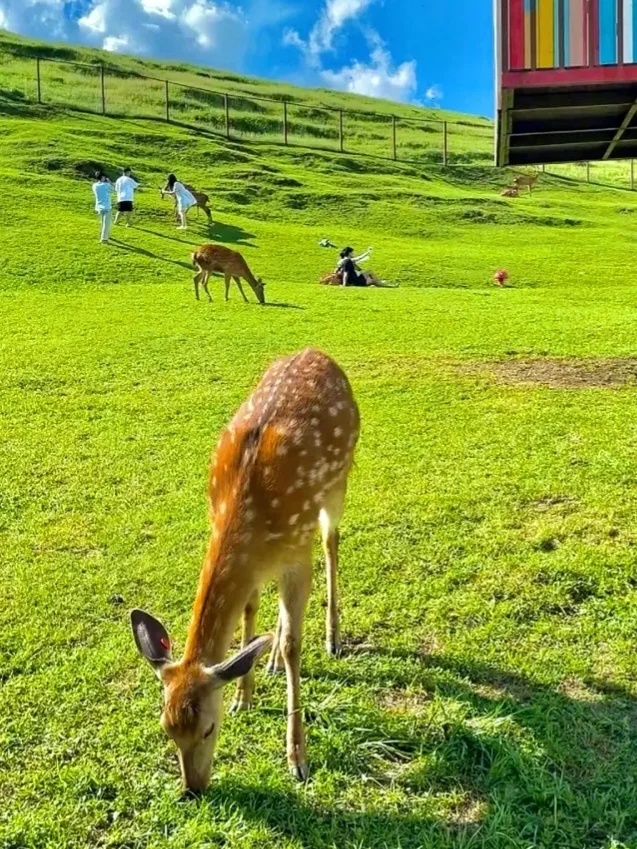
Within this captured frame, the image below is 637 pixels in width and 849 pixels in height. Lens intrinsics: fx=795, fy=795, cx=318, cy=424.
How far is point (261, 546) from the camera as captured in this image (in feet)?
11.1

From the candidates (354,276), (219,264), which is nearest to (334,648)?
(219,264)

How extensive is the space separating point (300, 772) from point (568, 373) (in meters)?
7.36

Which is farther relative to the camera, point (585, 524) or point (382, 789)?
point (585, 524)

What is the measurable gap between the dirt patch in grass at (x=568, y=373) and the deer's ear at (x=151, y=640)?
6.76 meters

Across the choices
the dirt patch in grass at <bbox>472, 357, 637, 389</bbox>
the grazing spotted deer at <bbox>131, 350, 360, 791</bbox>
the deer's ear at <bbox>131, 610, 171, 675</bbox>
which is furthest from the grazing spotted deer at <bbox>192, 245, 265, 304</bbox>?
the deer's ear at <bbox>131, 610, 171, 675</bbox>

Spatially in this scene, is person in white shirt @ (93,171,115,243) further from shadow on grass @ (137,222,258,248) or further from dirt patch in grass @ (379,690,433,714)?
dirt patch in grass @ (379,690,433,714)

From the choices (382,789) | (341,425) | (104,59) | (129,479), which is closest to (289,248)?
(129,479)

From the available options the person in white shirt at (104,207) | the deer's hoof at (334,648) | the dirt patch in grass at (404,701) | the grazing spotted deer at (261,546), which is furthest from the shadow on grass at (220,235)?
the dirt patch in grass at (404,701)

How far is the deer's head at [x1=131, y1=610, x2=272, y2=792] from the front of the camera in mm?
2844

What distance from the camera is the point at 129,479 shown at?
21.0 ft

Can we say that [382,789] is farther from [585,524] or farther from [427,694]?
[585,524]

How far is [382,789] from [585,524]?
2823mm

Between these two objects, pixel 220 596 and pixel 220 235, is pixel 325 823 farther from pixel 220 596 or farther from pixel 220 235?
pixel 220 235

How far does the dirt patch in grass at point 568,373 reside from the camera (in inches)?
358
